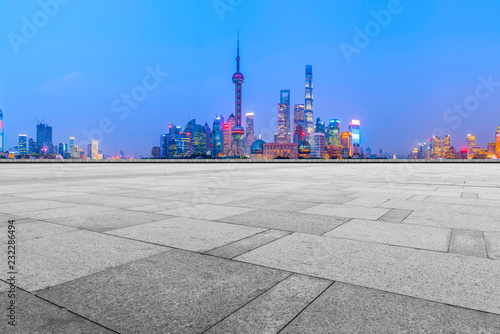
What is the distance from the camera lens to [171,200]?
346 inches

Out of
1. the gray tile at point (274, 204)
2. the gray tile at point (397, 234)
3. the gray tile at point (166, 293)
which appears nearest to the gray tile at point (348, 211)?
the gray tile at point (274, 204)

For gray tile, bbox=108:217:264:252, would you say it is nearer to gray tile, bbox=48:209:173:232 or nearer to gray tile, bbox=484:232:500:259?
gray tile, bbox=48:209:173:232

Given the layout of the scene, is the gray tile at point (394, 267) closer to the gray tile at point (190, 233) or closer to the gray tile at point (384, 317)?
the gray tile at point (384, 317)

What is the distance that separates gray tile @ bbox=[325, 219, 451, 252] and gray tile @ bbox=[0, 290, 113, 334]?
3528 millimetres

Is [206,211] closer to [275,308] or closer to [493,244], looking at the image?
[275,308]

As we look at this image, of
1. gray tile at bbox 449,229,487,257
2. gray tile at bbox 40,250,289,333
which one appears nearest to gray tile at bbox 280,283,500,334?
gray tile at bbox 40,250,289,333

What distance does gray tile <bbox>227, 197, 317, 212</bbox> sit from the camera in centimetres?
741

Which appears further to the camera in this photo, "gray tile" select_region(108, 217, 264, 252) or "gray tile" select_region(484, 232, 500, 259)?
"gray tile" select_region(108, 217, 264, 252)

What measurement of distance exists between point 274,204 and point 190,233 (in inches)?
130

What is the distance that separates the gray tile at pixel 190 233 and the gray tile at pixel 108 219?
35cm

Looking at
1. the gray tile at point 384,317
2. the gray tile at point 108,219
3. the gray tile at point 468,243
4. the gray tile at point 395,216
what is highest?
the gray tile at point 384,317

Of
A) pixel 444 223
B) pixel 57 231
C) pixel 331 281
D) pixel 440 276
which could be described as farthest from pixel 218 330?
pixel 444 223

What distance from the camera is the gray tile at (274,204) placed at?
24.3 feet

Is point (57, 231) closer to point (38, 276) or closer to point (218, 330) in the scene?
point (38, 276)
